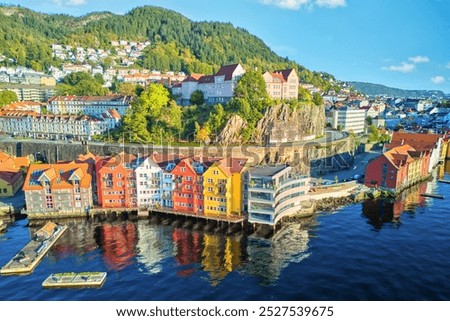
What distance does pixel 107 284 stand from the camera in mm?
40031

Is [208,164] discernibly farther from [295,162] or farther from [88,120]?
[88,120]

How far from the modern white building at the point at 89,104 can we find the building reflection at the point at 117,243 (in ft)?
213

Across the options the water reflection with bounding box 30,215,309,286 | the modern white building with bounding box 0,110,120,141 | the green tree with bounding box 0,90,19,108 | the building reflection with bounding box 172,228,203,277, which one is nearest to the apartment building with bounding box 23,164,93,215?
the water reflection with bounding box 30,215,309,286

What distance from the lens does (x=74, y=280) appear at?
1577 inches

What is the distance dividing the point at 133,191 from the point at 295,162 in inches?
1780

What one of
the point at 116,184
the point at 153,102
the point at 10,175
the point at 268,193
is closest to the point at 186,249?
the point at 268,193

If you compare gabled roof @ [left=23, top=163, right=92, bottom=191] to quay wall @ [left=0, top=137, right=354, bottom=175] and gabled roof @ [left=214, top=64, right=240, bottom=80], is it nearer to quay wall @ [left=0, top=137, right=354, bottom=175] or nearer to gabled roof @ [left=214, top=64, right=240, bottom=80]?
quay wall @ [left=0, top=137, right=354, bottom=175]

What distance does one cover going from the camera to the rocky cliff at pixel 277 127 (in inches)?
3575

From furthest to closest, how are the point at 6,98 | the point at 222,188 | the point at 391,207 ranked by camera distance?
the point at 6,98 < the point at 391,207 < the point at 222,188

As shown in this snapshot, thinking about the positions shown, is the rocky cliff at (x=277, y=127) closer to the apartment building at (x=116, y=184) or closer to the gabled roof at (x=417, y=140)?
the gabled roof at (x=417, y=140)

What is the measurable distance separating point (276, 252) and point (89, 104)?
99233mm

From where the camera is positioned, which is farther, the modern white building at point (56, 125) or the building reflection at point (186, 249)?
the modern white building at point (56, 125)

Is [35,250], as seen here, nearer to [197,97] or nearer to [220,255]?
[220,255]

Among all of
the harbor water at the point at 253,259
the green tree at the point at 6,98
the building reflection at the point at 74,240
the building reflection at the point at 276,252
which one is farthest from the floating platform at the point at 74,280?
the green tree at the point at 6,98
